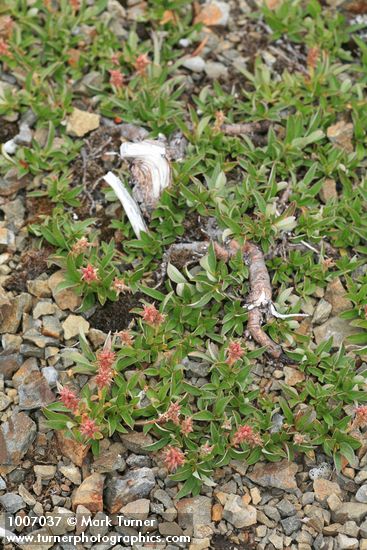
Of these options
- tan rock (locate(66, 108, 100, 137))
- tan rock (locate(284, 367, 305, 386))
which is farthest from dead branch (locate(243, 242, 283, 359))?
tan rock (locate(66, 108, 100, 137))

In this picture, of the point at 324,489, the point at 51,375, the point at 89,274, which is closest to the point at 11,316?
the point at 51,375

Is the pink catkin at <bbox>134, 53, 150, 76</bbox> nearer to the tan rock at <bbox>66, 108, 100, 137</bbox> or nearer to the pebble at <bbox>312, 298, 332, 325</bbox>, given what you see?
the tan rock at <bbox>66, 108, 100, 137</bbox>

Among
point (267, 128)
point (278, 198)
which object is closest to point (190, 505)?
point (278, 198)

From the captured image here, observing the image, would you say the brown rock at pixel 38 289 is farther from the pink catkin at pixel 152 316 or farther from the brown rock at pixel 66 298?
the pink catkin at pixel 152 316

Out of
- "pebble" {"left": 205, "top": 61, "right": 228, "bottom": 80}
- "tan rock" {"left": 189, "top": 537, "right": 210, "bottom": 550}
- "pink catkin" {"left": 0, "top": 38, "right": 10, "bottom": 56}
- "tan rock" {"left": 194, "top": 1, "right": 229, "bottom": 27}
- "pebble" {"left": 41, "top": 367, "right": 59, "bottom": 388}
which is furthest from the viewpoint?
"tan rock" {"left": 194, "top": 1, "right": 229, "bottom": 27}

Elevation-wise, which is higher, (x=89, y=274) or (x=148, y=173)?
(x=148, y=173)

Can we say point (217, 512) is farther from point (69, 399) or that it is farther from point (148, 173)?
point (148, 173)
